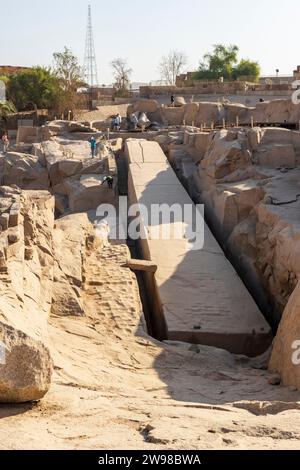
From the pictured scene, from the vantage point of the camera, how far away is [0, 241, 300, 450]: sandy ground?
3781 millimetres

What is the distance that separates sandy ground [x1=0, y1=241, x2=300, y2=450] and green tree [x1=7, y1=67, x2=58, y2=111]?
24.0 m

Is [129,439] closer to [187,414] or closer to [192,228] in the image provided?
[187,414]

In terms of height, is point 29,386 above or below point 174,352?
above

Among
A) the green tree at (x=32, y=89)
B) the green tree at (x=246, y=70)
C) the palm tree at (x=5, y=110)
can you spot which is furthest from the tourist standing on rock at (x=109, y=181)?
the green tree at (x=246, y=70)

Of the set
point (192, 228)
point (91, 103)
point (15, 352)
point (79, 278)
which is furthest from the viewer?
point (91, 103)

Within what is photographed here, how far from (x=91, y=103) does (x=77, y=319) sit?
25.8 meters

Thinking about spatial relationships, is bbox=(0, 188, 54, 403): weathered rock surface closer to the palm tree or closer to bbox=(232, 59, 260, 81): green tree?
the palm tree

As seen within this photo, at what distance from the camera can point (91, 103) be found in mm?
32125

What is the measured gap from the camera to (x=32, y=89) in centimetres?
3231

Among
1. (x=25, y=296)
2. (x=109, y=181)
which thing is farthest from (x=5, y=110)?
(x=25, y=296)

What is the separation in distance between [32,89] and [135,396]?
29.2 m

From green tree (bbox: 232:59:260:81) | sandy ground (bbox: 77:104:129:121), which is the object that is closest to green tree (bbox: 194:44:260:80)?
green tree (bbox: 232:59:260:81)

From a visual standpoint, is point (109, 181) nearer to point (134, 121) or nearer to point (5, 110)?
point (134, 121)
